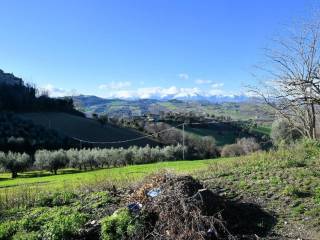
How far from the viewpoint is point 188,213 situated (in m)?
9.93

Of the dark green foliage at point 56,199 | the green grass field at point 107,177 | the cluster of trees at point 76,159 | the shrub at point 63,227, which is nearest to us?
the shrub at point 63,227

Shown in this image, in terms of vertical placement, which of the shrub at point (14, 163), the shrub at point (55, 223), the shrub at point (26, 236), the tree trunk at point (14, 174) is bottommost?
the tree trunk at point (14, 174)

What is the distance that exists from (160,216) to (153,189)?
127 cm

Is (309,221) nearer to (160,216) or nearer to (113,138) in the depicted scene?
(160,216)

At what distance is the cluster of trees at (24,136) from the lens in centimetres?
8012

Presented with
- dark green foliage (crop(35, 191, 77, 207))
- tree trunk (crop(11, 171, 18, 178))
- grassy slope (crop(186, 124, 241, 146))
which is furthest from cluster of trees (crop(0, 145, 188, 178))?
dark green foliage (crop(35, 191, 77, 207))

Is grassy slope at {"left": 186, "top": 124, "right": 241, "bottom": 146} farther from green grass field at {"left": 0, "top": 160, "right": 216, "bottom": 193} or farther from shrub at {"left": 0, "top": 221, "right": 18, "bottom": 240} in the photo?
shrub at {"left": 0, "top": 221, "right": 18, "bottom": 240}

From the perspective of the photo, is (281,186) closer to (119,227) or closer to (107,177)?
(119,227)

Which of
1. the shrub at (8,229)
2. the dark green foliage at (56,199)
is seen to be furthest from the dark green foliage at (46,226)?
the dark green foliage at (56,199)

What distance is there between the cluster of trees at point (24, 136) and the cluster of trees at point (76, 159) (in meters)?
16.2

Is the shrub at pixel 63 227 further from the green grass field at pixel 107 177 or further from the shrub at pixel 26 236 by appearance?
the green grass field at pixel 107 177

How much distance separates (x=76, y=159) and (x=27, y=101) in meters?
55.8

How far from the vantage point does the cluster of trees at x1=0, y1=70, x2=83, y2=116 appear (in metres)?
110

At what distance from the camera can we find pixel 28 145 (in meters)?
81.9
